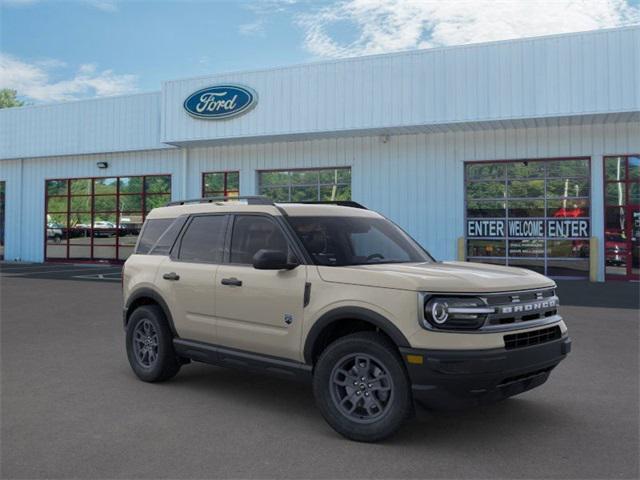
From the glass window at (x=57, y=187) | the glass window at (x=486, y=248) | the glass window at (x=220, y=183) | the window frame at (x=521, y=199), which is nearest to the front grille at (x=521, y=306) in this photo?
the window frame at (x=521, y=199)

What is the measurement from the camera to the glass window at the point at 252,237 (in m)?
5.36

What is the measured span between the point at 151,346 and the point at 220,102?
1592cm

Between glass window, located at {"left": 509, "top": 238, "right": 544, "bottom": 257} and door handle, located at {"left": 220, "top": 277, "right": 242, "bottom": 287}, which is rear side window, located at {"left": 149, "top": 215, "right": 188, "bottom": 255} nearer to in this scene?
door handle, located at {"left": 220, "top": 277, "right": 242, "bottom": 287}

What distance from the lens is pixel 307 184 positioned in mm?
21531

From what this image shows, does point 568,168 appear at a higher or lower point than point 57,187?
lower

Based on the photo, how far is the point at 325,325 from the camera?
15.4 feet

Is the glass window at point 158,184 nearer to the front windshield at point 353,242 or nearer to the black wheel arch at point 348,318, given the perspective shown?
the front windshield at point 353,242

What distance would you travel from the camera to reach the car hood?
4.29m

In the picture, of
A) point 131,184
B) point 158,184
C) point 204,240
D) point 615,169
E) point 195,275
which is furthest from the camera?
point 131,184

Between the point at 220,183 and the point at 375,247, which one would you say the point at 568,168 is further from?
the point at 375,247

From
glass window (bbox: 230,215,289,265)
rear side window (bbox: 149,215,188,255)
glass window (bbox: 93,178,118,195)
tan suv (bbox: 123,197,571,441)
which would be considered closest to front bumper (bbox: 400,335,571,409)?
tan suv (bbox: 123,197,571,441)

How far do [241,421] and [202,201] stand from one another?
2421mm

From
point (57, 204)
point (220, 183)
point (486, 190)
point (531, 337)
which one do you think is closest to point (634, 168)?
point (486, 190)

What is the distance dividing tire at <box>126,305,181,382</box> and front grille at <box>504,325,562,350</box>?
3374 millimetres
